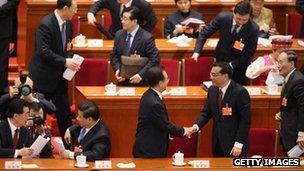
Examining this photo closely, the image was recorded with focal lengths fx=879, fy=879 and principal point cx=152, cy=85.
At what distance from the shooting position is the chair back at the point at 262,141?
→ 7922mm

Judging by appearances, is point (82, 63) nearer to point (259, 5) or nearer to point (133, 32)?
point (133, 32)

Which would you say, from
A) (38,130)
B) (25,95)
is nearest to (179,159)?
(38,130)

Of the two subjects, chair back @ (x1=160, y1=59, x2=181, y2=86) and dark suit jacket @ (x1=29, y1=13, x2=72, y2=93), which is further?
chair back @ (x1=160, y1=59, x2=181, y2=86)

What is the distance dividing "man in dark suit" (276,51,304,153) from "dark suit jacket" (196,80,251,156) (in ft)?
1.26

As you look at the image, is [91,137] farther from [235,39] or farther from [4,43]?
[4,43]

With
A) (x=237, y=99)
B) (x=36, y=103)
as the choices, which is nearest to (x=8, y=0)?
(x=36, y=103)

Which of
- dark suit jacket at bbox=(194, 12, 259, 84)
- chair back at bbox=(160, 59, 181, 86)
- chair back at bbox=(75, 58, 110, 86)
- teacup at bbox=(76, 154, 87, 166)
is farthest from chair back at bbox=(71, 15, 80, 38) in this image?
teacup at bbox=(76, 154, 87, 166)

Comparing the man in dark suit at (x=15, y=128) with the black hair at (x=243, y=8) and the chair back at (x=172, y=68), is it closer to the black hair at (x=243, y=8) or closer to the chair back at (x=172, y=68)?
the chair back at (x=172, y=68)

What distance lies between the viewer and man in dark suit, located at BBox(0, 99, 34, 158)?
7.38 meters

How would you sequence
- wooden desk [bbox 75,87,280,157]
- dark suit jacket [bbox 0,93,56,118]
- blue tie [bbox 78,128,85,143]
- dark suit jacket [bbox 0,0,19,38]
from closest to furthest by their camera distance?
blue tie [bbox 78,128,85,143] < dark suit jacket [bbox 0,93,56,118] < wooden desk [bbox 75,87,280,157] < dark suit jacket [bbox 0,0,19,38]

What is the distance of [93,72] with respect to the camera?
930 centimetres

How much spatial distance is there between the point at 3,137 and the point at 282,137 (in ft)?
8.19

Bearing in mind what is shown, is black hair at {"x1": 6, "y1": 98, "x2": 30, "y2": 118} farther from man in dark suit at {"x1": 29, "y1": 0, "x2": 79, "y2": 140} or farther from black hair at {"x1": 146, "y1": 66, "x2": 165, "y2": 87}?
man in dark suit at {"x1": 29, "y1": 0, "x2": 79, "y2": 140}

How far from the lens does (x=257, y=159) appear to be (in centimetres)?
723
